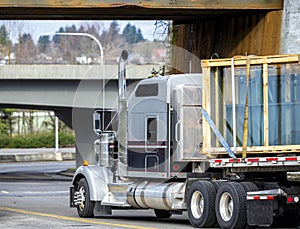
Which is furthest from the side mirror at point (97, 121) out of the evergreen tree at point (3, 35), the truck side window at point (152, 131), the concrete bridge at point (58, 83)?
the evergreen tree at point (3, 35)

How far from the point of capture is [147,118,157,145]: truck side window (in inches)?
769

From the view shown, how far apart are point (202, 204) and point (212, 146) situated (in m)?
1.14

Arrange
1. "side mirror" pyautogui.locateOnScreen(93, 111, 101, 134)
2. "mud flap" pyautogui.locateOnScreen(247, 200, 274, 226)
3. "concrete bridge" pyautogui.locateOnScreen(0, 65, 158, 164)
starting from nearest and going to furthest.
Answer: "mud flap" pyautogui.locateOnScreen(247, 200, 274, 226) → "side mirror" pyautogui.locateOnScreen(93, 111, 101, 134) → "concrete bridge" pyautogui.locateOnScreen(0, 65, 158, 164)

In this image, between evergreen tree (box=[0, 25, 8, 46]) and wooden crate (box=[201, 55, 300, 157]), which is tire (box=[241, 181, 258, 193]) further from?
evergreen tree (box=[0, 25, 8, 46])

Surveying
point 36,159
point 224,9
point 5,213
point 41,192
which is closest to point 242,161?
point 224,9

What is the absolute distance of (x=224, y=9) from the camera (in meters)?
21.3

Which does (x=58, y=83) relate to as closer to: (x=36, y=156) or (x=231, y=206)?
(x=36, y=156)

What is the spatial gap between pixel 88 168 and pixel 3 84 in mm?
24558

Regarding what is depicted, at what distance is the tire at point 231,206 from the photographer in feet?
54.6

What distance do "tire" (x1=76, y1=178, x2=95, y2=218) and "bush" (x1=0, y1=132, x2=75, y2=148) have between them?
61.0 metres

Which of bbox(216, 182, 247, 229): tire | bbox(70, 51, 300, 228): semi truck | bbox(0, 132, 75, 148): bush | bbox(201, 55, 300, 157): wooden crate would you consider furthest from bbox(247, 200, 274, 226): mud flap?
bbox(0, 132, 75, 148): bush

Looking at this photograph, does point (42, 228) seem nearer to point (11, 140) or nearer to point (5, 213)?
point (5, 213)

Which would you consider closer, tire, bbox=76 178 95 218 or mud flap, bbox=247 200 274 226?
mud flap, bbox=247 200 274 226

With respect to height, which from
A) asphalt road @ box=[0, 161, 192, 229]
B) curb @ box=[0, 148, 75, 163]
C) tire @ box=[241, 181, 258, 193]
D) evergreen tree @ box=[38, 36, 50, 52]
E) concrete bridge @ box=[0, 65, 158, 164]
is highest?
evergreen tree @ box=[38, 36, 50, 52]
